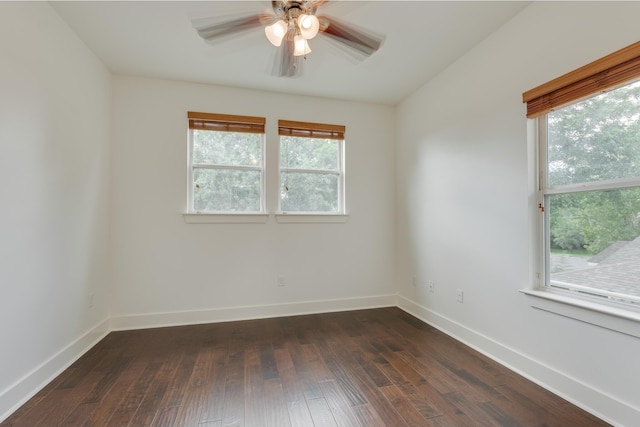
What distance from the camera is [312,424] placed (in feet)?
5.15

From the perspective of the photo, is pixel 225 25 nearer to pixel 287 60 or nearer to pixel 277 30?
pixel 277 30

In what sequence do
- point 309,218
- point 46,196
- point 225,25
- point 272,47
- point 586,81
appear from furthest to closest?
1. point 309,218
2. point 272,47
3. point 46,196
4. point 586,81
5. point 225,25

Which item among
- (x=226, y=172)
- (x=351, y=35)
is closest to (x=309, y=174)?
(x=226, y=172)

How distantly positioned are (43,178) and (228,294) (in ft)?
6.11

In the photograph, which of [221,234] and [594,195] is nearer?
[594,195]

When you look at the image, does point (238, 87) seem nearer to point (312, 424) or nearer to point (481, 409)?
point (312, 424)

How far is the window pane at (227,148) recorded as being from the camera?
315cm

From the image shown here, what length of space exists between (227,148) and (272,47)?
1.21 metres

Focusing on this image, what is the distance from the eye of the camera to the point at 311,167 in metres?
3.49

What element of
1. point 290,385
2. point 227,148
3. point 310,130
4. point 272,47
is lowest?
point 290,385

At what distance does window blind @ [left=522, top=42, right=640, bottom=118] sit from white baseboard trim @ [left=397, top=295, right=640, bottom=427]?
67.7 inches

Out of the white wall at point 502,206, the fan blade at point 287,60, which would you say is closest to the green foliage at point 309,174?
the white wall at point 502,206

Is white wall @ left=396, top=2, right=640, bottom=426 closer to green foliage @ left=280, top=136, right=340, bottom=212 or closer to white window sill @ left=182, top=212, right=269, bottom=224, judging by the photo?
green foliage @ left=280, top=136, right=340, bottom=212

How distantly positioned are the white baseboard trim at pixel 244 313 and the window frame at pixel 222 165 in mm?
989
